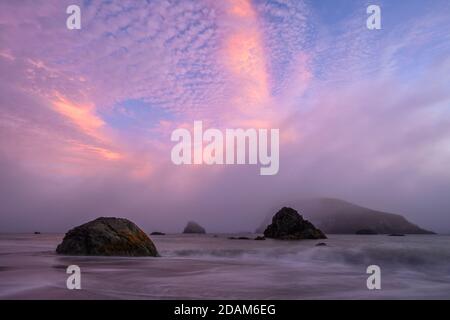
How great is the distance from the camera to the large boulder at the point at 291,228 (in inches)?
3752

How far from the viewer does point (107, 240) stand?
24.2 meters

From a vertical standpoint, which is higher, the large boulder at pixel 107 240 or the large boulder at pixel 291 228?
the large boulder at pixel 107 240

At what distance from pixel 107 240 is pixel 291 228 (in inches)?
3147

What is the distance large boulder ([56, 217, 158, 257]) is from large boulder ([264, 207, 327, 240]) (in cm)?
7359

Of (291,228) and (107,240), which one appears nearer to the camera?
(107,240)

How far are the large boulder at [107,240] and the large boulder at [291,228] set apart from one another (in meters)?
73.6

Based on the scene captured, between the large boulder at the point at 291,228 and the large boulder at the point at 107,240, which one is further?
the large boulder at the point at 291,228

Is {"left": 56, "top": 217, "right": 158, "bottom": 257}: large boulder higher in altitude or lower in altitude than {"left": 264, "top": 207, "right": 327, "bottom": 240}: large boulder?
higher

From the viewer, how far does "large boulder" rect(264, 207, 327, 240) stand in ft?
313
